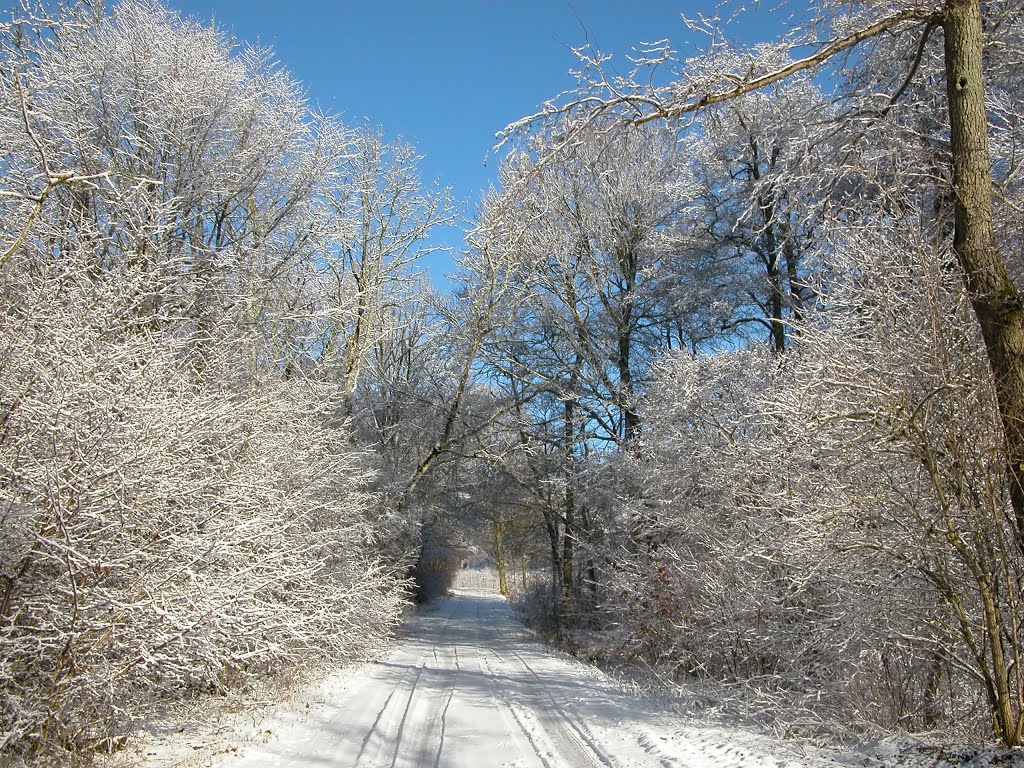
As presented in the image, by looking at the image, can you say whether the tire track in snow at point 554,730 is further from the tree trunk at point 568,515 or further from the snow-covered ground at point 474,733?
the tree trunk at point 568,515

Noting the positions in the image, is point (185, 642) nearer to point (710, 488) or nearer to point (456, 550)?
point (710, 488)


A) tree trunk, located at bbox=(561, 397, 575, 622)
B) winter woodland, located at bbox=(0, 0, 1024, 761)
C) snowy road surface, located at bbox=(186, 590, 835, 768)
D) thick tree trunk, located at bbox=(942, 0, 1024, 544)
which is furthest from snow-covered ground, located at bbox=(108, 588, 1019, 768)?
tree trunk, located at bbox=(561, 397, 575, 622)

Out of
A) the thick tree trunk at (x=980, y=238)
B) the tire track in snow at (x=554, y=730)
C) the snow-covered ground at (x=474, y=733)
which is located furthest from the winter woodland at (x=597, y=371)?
the tire track in snow at (x=554, y=730)

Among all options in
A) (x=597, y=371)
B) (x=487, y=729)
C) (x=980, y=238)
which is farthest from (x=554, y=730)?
(x=597, y=371)

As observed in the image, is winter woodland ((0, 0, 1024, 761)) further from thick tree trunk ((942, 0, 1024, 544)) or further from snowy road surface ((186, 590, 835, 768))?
snowy road surface ((186, 590, 835, 768))

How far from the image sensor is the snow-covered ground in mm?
5801

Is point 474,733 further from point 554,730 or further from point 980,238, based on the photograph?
point 980,238

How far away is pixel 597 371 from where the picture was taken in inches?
667

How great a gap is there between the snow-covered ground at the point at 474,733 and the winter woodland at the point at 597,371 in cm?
71

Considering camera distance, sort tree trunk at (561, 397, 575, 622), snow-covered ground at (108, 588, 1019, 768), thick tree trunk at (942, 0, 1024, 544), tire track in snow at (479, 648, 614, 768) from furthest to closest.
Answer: tree trunk at (561, 397, 575, 622)
tire track in snow at (479, 648, 614, 768)
snow-covered ground at (108, 588, 1019, 768)
thick tree trunk at (942, 0, 1024, 544)

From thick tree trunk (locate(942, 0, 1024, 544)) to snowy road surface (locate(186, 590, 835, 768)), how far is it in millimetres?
2934

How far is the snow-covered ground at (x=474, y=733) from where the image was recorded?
580 centimetres

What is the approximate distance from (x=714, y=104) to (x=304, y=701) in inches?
316

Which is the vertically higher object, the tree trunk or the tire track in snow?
the tree trunk
